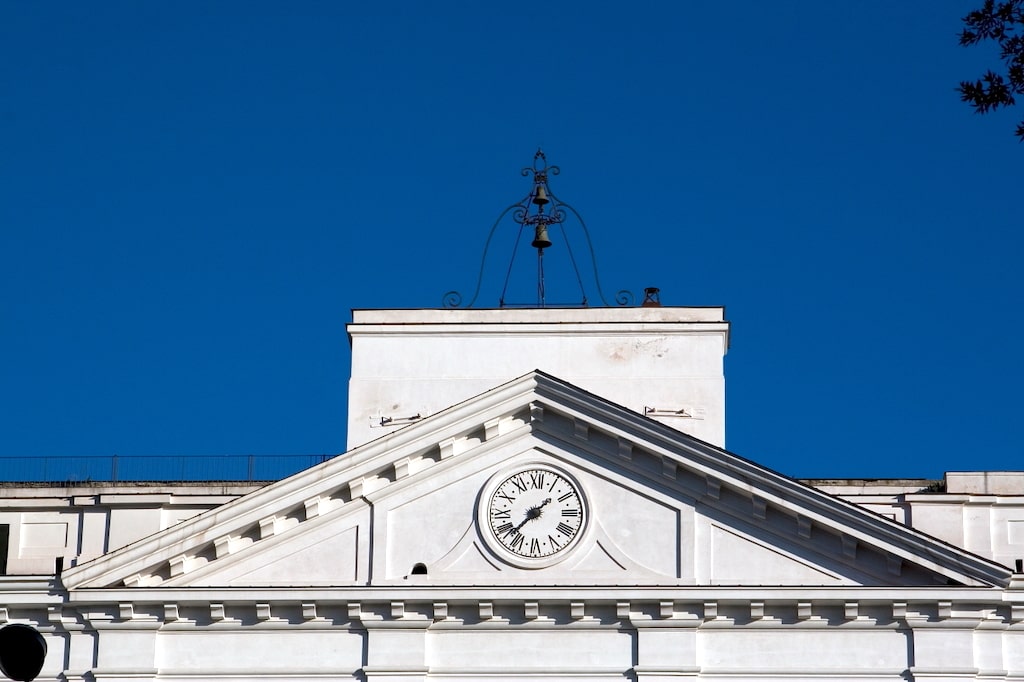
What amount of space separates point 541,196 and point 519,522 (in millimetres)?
12377

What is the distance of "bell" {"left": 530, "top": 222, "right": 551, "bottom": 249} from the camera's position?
48.3 metres

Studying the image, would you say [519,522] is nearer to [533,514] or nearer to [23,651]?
[533,514]

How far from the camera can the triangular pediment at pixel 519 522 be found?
3738cm

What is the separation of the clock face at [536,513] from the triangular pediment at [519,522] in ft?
0.21

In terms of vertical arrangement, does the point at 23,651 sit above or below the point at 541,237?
below

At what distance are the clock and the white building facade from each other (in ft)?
0.12

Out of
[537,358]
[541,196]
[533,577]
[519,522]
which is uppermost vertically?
[541,196]

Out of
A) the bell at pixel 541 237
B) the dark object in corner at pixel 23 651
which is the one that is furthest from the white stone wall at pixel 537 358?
the dark object in corner at pixel 23 651

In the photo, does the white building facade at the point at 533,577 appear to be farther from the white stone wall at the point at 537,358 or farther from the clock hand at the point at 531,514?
the white stone wall at the point at 537,358

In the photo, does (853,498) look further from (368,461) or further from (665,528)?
(368,461)

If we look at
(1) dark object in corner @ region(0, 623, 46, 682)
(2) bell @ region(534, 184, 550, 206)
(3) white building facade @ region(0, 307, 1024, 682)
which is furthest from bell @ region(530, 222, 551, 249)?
(1) dark object in corner @ region(0, 623, 46, 682)

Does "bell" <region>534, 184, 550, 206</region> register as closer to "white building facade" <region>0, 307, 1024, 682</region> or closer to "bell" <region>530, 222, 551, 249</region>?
"bell" <region>530, 222, 551, 249</region>

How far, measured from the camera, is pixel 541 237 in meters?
48.3

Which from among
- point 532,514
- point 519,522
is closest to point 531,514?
point 532,514
